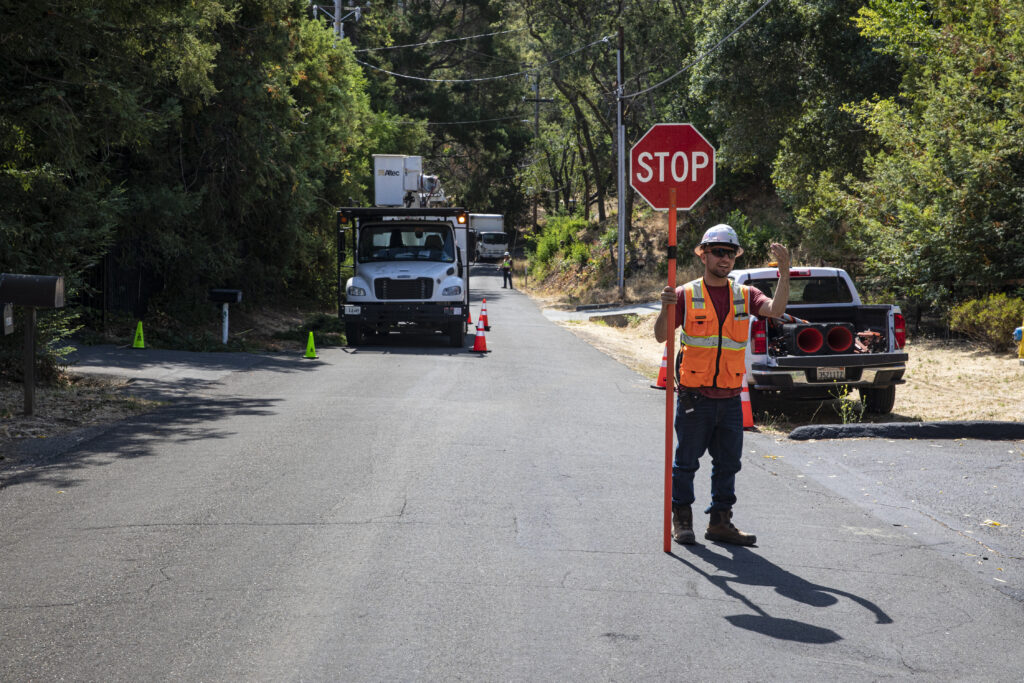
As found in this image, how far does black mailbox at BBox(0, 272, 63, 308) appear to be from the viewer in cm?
1080

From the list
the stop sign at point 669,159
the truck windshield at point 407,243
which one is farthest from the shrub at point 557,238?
the truck windshield at point 407,243

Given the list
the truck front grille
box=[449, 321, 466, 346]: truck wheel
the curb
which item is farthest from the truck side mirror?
the curb

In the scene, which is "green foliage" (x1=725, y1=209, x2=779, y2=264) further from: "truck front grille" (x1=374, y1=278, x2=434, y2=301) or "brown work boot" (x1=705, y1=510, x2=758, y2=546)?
"brown work boot" (x1=705, y1=510, x2=758, y2=546)

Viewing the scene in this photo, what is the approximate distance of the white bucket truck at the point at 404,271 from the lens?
2153 centimetres

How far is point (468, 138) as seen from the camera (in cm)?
6681

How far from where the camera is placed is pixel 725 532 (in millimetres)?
6664

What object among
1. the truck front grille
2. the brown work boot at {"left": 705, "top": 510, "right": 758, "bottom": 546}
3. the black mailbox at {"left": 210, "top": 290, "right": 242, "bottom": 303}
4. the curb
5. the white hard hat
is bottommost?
the brown work boot at {"left": 705, "top": 510, "right": 758, "bottom": 546}

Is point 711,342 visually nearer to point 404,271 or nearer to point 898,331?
point 898,331

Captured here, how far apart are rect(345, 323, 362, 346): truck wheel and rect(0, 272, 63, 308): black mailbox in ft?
35.8

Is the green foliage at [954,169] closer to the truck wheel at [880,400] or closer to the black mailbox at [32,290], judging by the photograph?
the truck wheel at [880,400]

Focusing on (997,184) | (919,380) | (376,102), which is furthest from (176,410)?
(376,102)

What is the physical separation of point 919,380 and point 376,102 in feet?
139

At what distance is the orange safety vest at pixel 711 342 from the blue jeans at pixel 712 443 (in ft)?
0.48

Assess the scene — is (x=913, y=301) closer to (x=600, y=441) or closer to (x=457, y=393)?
(x=457, y=393)
